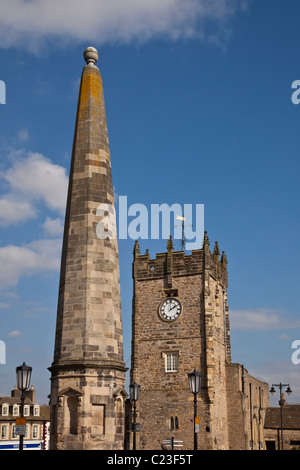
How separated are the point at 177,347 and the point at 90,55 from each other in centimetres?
3217

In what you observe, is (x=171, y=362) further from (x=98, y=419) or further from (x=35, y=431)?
(x=98, y=419)

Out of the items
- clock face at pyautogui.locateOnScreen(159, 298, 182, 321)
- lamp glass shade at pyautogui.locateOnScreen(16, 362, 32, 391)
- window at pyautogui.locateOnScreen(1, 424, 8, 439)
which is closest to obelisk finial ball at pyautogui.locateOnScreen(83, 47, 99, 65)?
lamp glass shade at pyautogui.locateOnScreen(16, 362, 32, 391)

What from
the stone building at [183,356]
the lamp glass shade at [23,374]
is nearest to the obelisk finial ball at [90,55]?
the lamp glass shade at [23,374]

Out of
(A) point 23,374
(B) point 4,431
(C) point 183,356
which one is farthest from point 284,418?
(A) point 23,374

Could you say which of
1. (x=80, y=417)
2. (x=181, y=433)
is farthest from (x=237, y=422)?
(x=80, y=417)

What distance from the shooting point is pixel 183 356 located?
44.7m

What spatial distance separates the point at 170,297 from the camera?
46.5m

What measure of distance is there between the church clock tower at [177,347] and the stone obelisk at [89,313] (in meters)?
30.3

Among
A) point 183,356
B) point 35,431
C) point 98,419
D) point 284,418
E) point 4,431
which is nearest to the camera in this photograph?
point 98,419

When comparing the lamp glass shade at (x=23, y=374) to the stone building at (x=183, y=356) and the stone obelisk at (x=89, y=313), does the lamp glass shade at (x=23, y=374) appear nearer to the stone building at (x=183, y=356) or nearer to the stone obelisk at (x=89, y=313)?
the stone obelisk at (x=89, y=313)

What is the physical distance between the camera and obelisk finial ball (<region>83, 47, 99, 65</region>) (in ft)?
52.5
